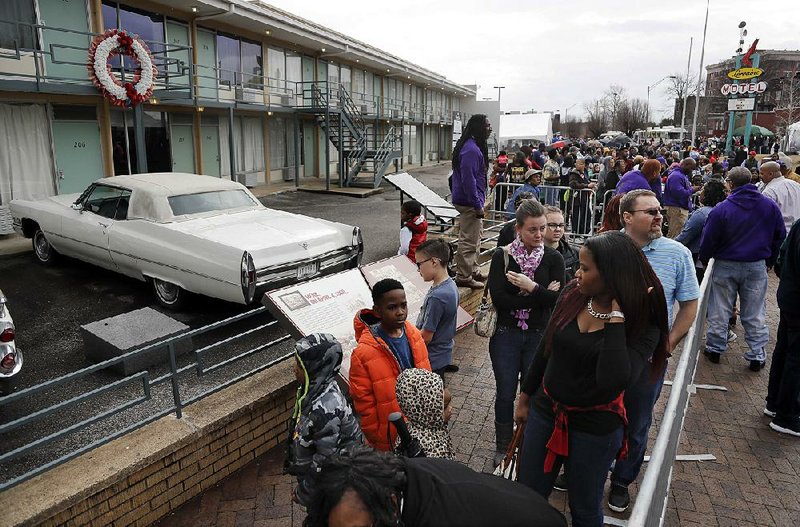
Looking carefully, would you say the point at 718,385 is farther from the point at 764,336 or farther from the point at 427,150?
the point at 427,150

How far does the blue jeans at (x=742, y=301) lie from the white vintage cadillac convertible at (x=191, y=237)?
13.5ft

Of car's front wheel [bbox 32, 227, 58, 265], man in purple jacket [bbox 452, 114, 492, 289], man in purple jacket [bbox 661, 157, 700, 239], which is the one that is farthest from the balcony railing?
man in purple jacket [bbox 661, 157, 700, 239]

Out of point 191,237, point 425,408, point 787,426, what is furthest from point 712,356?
point 191,237

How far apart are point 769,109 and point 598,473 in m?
77.4

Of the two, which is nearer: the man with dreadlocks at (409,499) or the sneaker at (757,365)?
the man with dreadlocks at (409,499)

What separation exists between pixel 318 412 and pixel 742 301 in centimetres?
489

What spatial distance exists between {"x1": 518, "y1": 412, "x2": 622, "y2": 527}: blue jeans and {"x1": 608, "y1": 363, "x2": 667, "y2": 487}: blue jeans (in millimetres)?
645

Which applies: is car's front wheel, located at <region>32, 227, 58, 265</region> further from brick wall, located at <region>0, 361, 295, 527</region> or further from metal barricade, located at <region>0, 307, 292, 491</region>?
brick wall, located at <region>0, 361, 295, 527</region>

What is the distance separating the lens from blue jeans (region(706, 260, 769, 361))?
5527 millimetres

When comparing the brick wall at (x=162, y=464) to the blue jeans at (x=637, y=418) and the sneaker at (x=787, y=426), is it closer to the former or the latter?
the blue jeans at (x=637, y=418)

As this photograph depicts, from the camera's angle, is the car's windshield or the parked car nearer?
the parked car

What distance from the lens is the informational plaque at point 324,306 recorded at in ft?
13.6

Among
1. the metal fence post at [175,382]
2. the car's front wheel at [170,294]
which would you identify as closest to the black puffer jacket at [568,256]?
the metal fence post at [175,382]

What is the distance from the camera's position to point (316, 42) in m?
20.7
